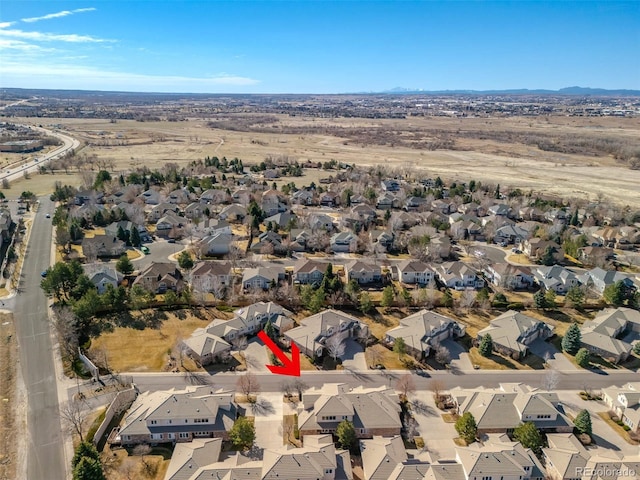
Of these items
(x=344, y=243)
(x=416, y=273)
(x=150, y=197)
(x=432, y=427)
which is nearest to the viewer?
(x=432, y=427)

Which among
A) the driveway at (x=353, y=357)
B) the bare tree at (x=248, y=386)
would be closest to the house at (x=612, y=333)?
the driveway at (x=353, y=357)

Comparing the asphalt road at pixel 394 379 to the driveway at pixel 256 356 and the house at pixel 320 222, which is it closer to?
the driveway at pixel 256 356

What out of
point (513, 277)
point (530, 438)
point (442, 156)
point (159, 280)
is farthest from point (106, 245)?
point (442, 156)

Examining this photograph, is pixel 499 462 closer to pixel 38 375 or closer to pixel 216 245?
pixel 38 375

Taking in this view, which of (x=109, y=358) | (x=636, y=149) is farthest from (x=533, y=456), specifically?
(x=636, y=149)

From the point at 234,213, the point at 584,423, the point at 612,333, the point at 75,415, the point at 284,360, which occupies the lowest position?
the point at 75,415

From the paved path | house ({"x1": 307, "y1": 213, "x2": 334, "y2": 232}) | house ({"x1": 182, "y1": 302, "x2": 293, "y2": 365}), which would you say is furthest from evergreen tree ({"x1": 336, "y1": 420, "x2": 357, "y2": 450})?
house ({"x1": 307, "y1": 213, "x2": 334, "y2": 232})

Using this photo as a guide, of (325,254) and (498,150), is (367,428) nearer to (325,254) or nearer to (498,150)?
(325,254)
